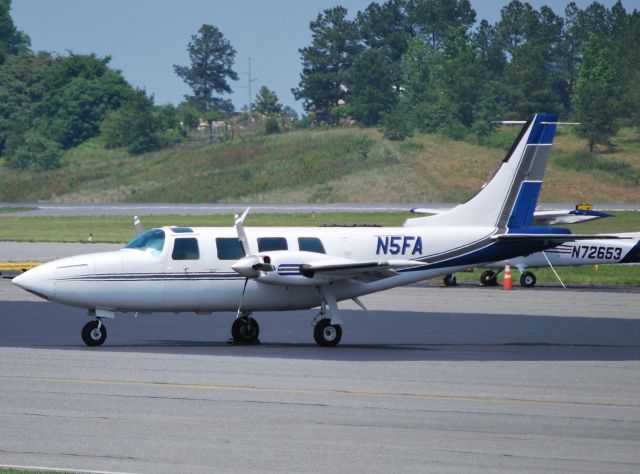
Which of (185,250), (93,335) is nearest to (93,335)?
(93,335)

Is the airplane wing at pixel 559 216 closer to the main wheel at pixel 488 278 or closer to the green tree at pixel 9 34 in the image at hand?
the main wheel at pixel 488 278

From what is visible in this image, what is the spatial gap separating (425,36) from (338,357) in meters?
141

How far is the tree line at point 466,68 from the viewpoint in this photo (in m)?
119

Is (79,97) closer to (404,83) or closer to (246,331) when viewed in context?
(404,83)

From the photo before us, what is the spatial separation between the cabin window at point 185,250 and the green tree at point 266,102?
147 metres

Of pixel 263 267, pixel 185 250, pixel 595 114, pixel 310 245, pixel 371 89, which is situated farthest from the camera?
pixel 371 89

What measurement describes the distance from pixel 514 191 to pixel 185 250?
7.40m

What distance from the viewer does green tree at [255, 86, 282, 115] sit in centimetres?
16838

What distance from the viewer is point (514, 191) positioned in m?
24.9

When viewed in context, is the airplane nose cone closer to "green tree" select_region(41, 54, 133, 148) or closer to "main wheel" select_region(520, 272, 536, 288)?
"main wheel" select_region(520, 272, 536, 288)

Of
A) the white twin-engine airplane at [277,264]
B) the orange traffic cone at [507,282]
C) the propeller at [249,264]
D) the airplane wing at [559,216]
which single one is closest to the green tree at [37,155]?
the airplane wing at [559,216]

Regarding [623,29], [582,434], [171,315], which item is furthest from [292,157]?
[582,434]

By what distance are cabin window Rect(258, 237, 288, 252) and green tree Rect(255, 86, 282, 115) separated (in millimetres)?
146801

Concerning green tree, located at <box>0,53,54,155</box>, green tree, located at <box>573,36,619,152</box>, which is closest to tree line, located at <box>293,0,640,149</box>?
green tree, located at <box>573,36,619,152</box>
